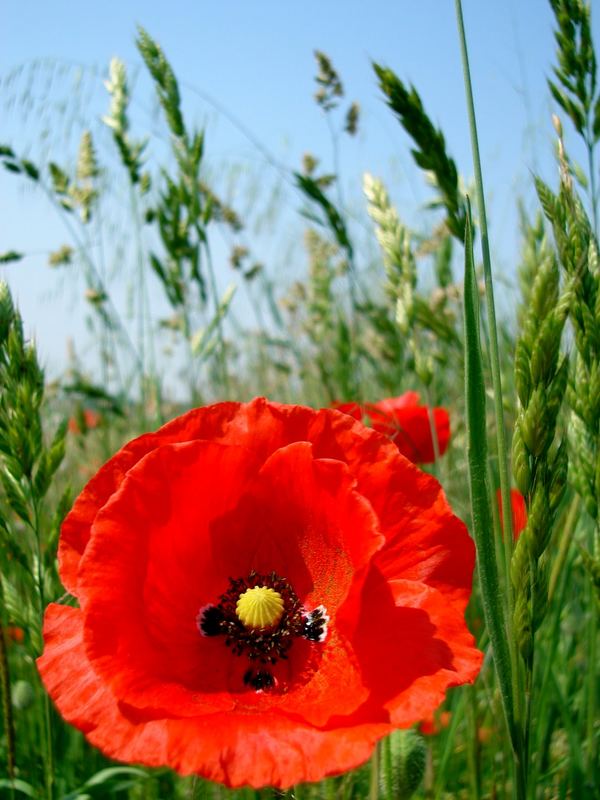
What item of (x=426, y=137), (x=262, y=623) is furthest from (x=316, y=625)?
(x=426, y=137)

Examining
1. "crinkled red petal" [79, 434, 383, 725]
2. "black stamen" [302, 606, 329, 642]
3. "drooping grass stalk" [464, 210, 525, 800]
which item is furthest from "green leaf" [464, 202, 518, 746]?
"black stamen" [302, 606, 329, 642]

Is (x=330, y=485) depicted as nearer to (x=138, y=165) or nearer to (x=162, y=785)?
(x=162, y=785)

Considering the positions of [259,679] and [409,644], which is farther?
[259,679]

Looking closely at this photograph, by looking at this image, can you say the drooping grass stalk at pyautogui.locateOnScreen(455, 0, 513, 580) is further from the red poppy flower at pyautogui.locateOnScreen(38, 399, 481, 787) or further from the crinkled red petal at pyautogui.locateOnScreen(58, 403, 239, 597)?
the crinkled red petal at pyautogui.locateOnScreen(58, 403, 239, 597)

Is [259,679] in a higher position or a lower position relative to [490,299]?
lower

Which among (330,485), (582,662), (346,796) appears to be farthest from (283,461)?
(582,662)

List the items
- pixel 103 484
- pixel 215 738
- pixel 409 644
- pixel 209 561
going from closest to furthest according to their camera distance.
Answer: pixel 215 738 → pixel 409 644 → pixel 103 484 → pixel 209 561

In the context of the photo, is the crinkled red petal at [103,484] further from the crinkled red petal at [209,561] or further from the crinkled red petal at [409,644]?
the crinkled red petal at [409,644]

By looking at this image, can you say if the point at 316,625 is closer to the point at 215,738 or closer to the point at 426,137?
the point at 215,738
